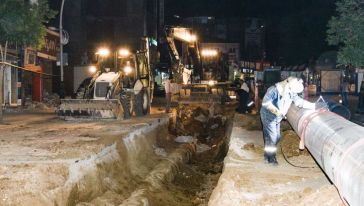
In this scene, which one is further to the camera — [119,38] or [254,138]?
[119,38]

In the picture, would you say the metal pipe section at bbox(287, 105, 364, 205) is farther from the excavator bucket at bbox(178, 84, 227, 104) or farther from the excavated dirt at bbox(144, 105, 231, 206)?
the excavator bucket at bbox(178, 84, 227, 104)

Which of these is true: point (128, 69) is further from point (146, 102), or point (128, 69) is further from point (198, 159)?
point (198, 159)

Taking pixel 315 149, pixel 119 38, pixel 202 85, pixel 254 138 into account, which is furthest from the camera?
pixel 119 38

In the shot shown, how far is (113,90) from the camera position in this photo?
665 inches

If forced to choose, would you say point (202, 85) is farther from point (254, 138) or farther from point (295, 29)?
point (295, 29)

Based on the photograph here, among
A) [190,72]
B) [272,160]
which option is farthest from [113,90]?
[190,72]

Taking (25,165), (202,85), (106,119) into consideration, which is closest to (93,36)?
(202,85)

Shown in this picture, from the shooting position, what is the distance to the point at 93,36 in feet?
155

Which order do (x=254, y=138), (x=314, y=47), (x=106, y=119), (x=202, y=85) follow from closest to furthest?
(x=254, y=138), (x=106, y=119), (x=202, y=85), (x=314, y=47)

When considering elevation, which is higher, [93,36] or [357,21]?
[93,36]

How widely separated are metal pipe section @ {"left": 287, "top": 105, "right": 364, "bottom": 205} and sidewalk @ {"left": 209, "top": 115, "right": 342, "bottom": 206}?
17.6 inches

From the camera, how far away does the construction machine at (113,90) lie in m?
16.5

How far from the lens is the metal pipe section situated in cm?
504

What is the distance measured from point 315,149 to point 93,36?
41857 millimetres
